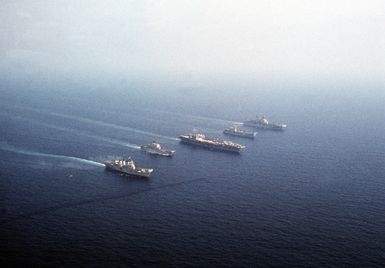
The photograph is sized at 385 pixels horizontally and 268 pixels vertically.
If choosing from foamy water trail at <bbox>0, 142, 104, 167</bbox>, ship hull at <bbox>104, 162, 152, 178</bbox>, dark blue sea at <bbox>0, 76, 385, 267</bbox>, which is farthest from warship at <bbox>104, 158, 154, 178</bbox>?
foamy water trail at <bbox>0, 142, 104, 167</bbox>

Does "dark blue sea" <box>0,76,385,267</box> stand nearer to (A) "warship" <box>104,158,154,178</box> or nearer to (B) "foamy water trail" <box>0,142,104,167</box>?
(B) "foamy water trail" <box>0,142,104,167</box>

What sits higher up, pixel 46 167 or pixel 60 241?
pixel 46 167

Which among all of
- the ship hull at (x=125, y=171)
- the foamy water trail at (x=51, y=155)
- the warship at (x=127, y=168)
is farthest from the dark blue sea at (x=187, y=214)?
the warship at (x=127, y=168)

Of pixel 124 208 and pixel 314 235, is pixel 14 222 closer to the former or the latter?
pixel 124 208

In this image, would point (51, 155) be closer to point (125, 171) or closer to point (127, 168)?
point (125, 171)

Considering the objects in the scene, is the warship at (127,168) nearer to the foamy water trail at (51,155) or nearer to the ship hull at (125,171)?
the ship hull at (125,171)

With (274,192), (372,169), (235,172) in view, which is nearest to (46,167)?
(235,172)

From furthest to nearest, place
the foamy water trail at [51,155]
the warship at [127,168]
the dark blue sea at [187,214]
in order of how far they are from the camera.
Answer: the foamy water trail at [51,155]
the warship at [127,168]
the dark blue sea at [187,214]

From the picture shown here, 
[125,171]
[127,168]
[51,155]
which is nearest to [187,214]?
[125,171]
